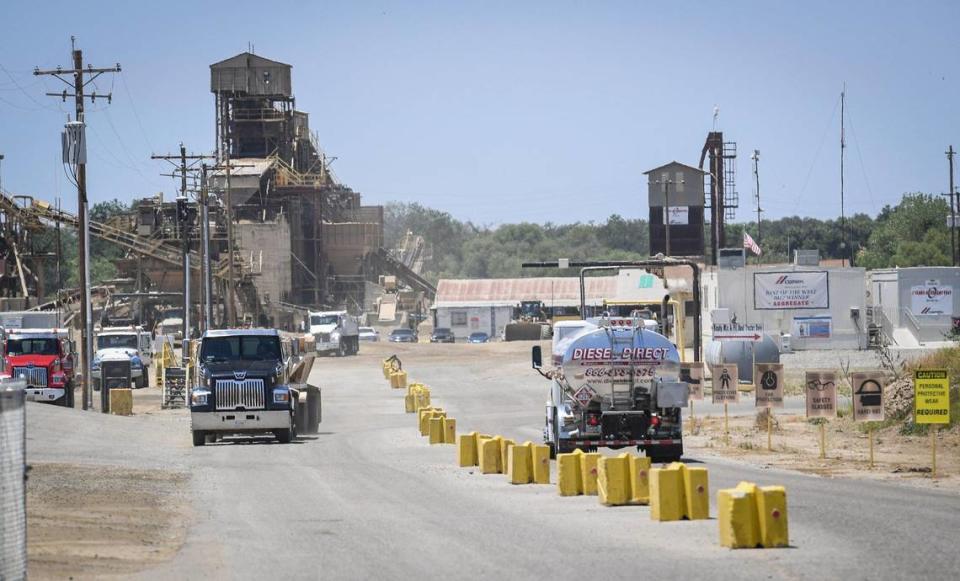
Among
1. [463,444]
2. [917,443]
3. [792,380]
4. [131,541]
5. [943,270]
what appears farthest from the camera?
[943,270]

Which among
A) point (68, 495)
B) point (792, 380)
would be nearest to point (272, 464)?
point (68, 495)

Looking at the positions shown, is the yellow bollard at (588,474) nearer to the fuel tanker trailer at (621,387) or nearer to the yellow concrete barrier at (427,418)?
the fuel tanker trailer at (621,387)

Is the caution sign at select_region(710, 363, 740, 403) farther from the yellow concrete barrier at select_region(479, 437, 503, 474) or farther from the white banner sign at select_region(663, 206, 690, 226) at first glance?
the white banner sign at select_region(663, 206, 690, 226)

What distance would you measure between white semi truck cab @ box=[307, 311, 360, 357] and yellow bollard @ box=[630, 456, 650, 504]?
60.7m

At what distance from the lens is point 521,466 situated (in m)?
20.8

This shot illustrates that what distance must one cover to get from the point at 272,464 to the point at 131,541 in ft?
33.7

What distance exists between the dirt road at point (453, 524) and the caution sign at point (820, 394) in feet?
11.6

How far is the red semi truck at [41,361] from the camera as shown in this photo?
40.9 meters

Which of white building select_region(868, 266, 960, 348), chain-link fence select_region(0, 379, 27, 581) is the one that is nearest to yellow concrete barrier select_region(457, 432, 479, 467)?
chain-link fence select_region(0, 379, 27, 581)

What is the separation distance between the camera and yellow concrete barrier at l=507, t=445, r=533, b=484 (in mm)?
20734

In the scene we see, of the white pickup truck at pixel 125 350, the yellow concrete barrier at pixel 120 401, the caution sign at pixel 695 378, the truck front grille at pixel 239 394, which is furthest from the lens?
the white pickup truck at pixel 125 350

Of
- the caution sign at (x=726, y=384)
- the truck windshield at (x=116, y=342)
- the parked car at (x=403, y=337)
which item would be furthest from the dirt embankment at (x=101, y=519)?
the parked car at (x=403, y=337)

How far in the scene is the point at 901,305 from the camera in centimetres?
7275

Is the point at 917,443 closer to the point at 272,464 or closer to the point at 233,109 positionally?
the point at 272,464
